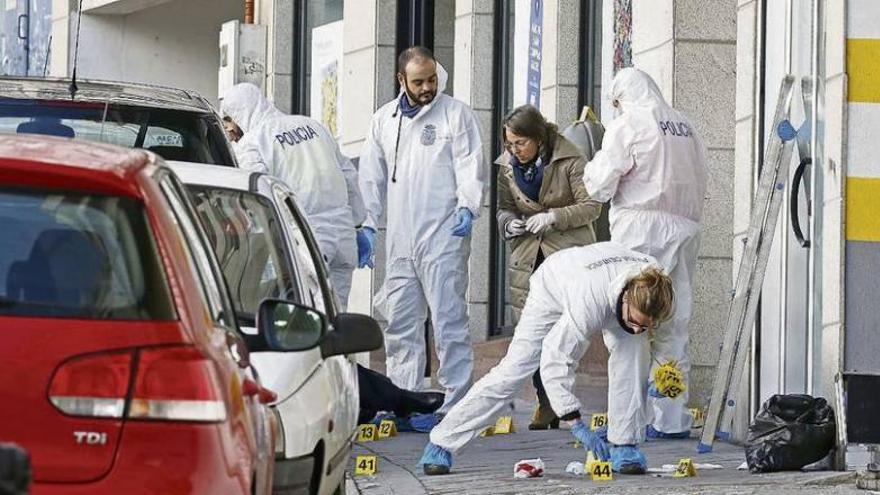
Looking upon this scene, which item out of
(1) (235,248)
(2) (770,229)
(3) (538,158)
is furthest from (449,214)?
(1) (235,248)

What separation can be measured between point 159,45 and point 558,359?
20.5 metres

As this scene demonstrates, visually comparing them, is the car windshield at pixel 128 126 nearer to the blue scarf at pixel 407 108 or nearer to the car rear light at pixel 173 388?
the blue scarf at pixel 407 108

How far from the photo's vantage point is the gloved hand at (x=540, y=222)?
41.0 feet

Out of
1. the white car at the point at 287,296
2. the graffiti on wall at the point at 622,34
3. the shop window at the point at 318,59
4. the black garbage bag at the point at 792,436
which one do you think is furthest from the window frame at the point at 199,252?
the shop window at the point at 318,59

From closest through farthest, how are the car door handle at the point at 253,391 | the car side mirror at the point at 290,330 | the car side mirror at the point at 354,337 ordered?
the car door handle at the point at 253,391, the car side mirror at the point at 290,330, the car side mirror at the point at 354,337

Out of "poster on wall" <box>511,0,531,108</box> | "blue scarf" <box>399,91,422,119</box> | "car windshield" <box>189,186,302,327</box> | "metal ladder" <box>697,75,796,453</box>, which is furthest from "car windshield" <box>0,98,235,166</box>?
"poster on wall" <box>511,0,531,108</box>

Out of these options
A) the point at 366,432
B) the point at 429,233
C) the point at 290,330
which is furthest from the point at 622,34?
the point at 290,330

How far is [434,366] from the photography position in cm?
1731

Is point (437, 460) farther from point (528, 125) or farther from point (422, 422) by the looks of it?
point (528, 125)

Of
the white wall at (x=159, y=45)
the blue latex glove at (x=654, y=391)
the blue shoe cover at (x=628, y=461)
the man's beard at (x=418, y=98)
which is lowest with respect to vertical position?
the blue shoe cover at (x=628, y=461)

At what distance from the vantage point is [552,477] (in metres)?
9.99

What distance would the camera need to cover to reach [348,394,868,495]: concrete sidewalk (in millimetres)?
9406

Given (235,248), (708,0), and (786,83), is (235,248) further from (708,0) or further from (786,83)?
(708,0)

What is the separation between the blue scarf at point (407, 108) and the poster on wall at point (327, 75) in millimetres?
7160
